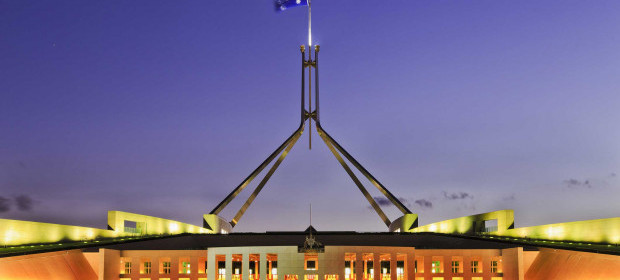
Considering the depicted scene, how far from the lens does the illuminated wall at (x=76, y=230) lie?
18.8m

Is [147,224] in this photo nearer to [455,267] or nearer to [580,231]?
[455,267]

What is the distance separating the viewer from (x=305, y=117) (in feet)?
137

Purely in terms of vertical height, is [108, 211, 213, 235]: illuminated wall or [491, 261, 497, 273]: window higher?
[108, 211, 213, 235]: illuminated wall

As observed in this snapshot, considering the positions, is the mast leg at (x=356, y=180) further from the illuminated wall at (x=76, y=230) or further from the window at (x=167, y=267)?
the window at (x=167, y=267)

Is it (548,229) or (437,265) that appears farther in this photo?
(437,265)

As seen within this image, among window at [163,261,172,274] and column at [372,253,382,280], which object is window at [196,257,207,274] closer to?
window at [163,261,172,274]

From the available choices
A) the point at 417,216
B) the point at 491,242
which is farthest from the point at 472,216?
the point at 417,216

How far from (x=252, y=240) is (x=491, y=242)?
9282 millimetres

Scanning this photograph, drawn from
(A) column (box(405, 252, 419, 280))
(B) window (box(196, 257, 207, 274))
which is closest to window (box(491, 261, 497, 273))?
(A) column (box(405, 252, 419, 280))

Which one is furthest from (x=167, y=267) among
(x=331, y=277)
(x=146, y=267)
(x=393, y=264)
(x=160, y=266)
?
(x=393, y=264)

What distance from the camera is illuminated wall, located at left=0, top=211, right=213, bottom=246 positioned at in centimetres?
1878

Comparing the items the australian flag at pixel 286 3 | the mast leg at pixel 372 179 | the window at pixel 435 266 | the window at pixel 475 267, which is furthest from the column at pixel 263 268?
the australian flag at pixel 286 3

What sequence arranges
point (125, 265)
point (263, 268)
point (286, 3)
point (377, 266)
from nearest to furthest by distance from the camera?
point (263, 268), point (377, 266), point (125, 265), point (286, 3)

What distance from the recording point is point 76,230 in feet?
73.6
